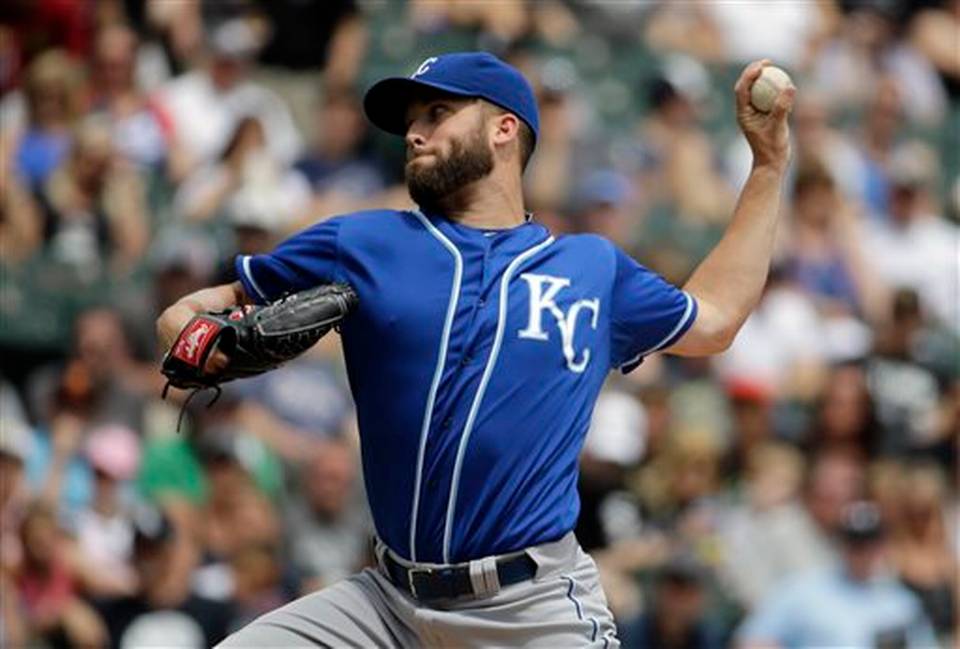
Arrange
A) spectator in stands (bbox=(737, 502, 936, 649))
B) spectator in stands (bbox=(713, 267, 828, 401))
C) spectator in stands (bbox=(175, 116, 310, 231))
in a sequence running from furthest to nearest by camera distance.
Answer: spectator in stands (bbox=(713, 267, 828, 401)) → spectator in stands (bbox=(175, 116, 310, 231)) → spectator in stands (bbox=(737, 502, 936, 649))

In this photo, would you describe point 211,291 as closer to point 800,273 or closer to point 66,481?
point 66,481

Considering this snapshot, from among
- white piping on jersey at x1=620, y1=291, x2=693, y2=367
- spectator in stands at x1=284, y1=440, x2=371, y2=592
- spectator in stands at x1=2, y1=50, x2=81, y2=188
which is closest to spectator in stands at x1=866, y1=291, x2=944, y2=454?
spectator in stands at x1=284, y1=440, x2=371, y2=592

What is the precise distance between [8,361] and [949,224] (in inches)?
237

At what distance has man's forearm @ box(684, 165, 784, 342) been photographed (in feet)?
17.4

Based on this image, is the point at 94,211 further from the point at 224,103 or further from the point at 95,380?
the point at 224,103

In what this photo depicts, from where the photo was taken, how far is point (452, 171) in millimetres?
5035

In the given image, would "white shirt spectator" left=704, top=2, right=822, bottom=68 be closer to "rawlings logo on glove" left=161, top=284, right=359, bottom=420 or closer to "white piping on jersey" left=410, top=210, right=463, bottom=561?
"white piping on jersey" left=410, top=210, right=463, bottom=561

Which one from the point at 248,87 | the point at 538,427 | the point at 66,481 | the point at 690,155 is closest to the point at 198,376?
the point at 538,427

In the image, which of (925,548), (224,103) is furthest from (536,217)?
(925,548)

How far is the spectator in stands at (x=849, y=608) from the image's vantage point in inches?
370

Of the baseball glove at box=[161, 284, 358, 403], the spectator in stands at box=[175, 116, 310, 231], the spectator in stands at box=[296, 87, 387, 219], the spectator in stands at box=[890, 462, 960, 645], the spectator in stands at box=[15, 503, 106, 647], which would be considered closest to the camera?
the baseball glove at box=[161, 284, 358, 403]

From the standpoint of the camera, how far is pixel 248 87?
11.2 m

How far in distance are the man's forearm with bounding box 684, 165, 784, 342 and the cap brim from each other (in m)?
0.80

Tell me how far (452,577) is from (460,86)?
1.19 metres
